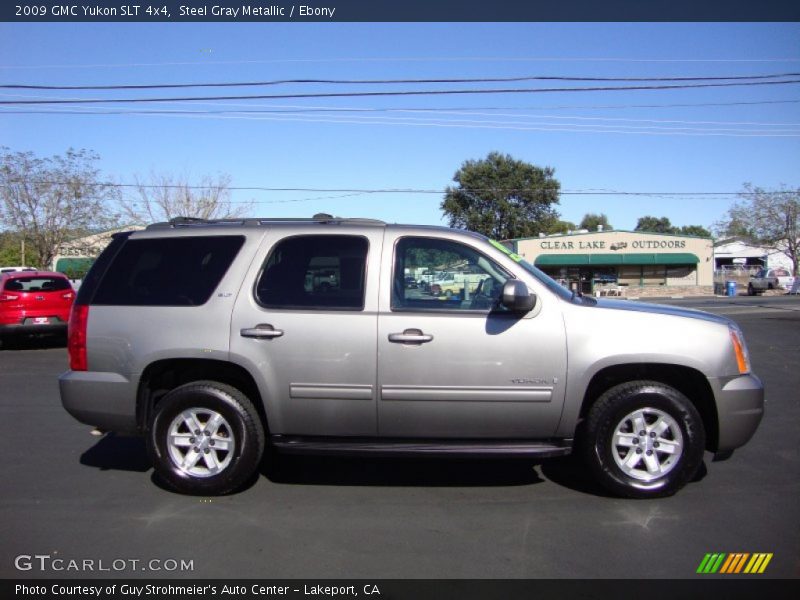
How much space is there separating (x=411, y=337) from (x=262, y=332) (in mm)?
1048

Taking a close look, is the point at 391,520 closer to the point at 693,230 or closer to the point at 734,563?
the point at 734,563

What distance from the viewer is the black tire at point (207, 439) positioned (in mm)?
4520

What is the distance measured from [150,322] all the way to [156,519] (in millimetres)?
1361

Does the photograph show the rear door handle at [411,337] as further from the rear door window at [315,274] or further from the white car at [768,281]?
the white car at [768,281]

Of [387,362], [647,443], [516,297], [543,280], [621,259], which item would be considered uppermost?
[621,259]

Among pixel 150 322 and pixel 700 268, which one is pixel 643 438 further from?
pixel 700 268

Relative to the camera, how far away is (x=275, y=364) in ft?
14.6

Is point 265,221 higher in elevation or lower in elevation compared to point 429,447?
higher

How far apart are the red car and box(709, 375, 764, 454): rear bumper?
12.1m

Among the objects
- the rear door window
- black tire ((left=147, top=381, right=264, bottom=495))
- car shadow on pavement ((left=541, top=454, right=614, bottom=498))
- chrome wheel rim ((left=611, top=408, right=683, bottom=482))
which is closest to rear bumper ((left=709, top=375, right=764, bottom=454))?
chrome wheel rim ((left=611, top=408, right=683, bottom=482))

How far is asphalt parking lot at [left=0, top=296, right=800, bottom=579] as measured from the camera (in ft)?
11.8

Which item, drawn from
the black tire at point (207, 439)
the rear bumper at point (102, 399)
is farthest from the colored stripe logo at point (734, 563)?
the rear bumper at point (102, 399)

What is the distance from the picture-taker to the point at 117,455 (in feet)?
18.5

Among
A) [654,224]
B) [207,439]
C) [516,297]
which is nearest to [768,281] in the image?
[516,297]
